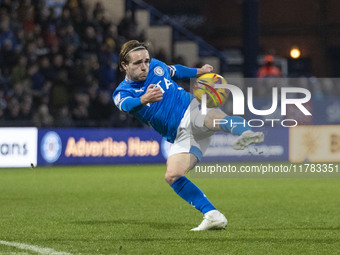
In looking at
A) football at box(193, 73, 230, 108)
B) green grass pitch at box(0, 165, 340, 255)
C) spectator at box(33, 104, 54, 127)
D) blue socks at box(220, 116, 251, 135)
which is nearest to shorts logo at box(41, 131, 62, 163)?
spectator at box(33, 104, 54, 127)

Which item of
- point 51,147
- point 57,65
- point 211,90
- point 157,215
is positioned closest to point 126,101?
point 211,90

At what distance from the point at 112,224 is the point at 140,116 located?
1.22 m

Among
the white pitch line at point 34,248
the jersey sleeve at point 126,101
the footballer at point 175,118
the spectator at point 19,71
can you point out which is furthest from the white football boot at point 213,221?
the spectator at point 19,71

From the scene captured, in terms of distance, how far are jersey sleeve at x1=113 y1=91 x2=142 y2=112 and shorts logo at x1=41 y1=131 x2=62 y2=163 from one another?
1076 centimetres

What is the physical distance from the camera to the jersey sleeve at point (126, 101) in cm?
758

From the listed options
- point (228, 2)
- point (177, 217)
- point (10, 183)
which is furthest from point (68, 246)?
point (228, 2)

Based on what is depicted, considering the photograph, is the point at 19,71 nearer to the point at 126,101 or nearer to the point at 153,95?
the point at 126,101

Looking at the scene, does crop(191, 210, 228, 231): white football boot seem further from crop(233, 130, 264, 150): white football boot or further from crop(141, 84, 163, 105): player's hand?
crop(141, 84, 163, 105): player's hand

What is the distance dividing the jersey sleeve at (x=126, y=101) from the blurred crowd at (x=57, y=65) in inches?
417

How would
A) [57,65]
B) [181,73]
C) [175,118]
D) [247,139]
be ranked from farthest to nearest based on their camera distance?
[57,65]
[181,73]
[175,118]
[247,139]

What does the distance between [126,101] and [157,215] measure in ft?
7.26

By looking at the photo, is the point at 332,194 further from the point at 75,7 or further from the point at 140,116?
the point at 75,7

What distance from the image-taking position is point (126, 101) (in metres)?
7.71

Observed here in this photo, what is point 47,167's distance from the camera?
18641mm
